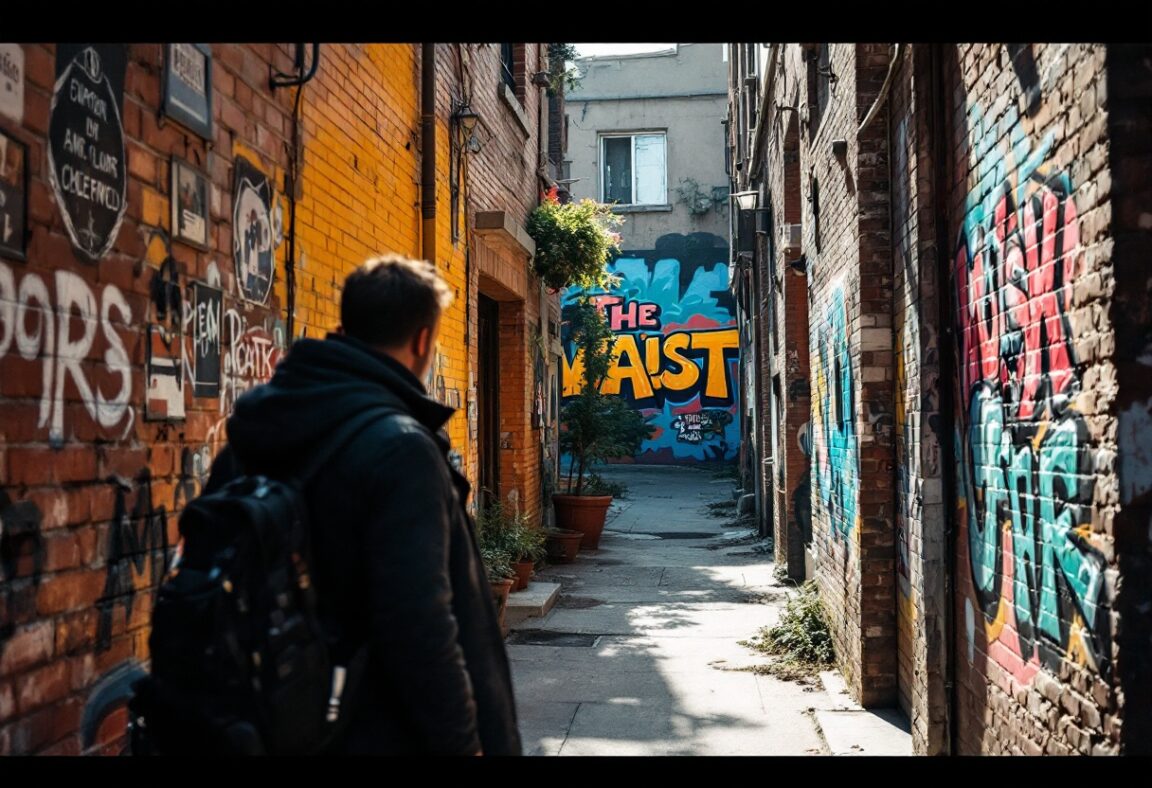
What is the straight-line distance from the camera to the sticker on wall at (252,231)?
4180 mm

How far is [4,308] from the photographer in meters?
2.65

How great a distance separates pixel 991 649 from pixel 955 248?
1.68 meters

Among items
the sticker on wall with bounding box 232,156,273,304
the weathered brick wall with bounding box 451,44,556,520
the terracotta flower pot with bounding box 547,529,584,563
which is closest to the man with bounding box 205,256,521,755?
the sticker on wall with bounding box 232,156,273,304

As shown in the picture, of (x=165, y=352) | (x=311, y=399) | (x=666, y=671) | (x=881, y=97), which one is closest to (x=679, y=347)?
(x=666, y=671)

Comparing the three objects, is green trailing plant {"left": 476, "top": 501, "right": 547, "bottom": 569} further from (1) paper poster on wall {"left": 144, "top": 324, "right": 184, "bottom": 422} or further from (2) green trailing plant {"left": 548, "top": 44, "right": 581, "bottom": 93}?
(2) green trailing plant {"left": 548, "top": 44, "right": 581, "bottom": 93}

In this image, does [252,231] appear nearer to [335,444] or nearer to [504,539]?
[335,444]

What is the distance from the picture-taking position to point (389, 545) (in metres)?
2.11

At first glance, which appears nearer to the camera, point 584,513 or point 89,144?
point 89,144

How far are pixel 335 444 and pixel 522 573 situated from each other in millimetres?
7051

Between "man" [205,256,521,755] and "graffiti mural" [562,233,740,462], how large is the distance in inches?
902

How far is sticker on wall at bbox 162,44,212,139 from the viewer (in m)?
3.59

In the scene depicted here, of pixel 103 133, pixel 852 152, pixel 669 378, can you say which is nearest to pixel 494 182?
pixel 852 152

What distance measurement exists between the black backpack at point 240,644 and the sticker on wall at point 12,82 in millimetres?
1348

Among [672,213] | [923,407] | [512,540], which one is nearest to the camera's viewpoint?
[923,407]
